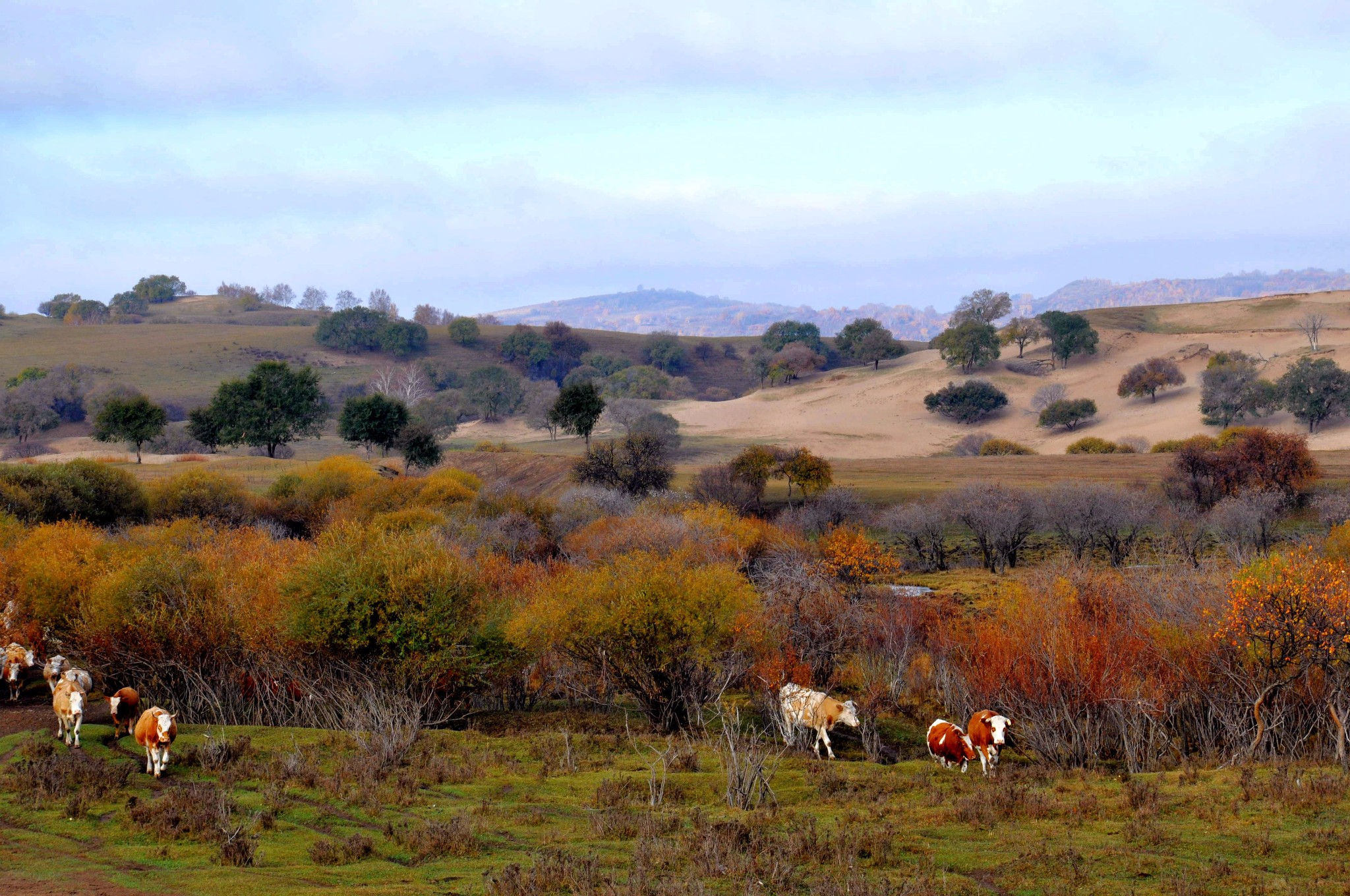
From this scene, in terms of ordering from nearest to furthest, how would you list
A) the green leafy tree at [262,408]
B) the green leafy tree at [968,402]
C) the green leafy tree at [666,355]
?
the green leafy tree at [262,408], the green leafy tree at [968,402], the green leafy tree at [666,355]

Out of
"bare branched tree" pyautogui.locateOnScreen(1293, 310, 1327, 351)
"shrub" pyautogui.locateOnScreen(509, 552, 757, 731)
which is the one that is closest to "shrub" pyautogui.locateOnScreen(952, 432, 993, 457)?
"bare branched tree" pyautogui.locateOnScreen(1293, 310, 1327, 351)

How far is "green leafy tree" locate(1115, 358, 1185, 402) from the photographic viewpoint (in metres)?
113

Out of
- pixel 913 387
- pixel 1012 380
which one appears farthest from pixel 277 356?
pixel 1012 380

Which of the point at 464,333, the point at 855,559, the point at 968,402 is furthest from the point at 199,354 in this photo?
the point at 855,559

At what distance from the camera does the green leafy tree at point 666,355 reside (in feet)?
565

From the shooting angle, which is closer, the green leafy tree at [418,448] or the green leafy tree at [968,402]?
the green leafy tree at [418,448]

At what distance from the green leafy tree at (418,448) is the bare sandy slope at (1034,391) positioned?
39.9 metres

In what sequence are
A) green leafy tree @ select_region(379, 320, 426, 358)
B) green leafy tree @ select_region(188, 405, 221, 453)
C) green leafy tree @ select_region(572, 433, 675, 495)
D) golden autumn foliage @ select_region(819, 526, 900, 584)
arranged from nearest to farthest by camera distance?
golden autumn foliage @ select_region(819, 526, 900, 584), green leafy tree @ select_region(572, 433, 675, 495), green leafy tree @ select_region(188, 405, 221, 453), green leafy tree @ select_region(379, 320, 426, 358)

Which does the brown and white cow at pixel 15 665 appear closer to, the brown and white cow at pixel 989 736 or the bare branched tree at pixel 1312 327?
the brown and white cow at pixel 989 736

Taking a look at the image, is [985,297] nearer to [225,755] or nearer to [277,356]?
[277,356]

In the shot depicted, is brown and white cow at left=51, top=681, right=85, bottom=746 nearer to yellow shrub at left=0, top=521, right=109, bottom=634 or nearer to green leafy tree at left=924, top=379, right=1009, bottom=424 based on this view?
yellow shrub at left=0, top=521, right=109, bottom=634

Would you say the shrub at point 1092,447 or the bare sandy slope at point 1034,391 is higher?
the bare sandy slope at point 1034,391

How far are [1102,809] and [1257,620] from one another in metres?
6.88

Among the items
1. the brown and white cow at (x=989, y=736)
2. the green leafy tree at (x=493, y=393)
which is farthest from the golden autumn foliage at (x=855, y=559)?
the green leafy tree at (x=493, y=393)
